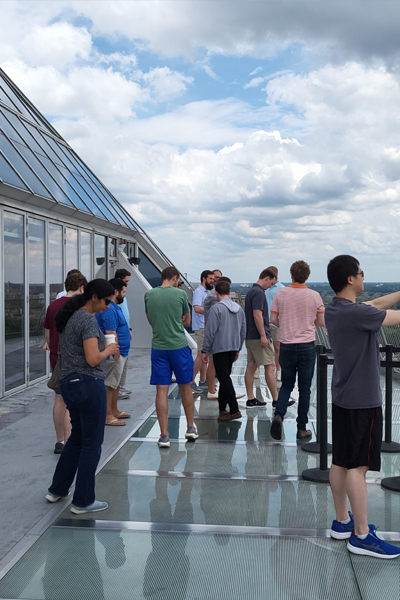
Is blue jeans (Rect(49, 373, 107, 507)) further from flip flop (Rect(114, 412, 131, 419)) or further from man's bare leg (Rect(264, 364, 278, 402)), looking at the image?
man's bare leg (Rect(264, 364, 278, 402))

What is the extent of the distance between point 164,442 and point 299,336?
73.7 inches

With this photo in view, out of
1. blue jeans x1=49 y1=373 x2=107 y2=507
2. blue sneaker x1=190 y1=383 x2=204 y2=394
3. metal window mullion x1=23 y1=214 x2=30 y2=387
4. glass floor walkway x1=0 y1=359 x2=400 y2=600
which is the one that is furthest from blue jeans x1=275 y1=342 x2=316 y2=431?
metal window mullion x1=23 y1=214 x2=30 y2=387

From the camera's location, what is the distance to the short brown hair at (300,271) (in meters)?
6.29

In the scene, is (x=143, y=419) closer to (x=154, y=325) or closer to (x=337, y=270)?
(x=154, y=325)

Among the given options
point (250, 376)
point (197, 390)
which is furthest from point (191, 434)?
point (197, 390)

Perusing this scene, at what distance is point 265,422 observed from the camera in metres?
7.12

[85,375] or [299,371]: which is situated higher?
[85,375]

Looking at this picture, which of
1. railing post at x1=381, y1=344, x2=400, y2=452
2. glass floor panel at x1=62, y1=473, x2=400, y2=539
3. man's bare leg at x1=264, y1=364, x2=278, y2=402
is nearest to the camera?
glass floor panel at x1=62, y1=473, x2=400, y2=539

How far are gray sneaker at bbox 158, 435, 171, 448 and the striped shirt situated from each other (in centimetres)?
167

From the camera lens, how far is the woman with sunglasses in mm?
4133

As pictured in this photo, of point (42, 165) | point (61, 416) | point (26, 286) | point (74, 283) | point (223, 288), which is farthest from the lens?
point (42, 165)

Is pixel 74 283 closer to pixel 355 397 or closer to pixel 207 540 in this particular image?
pixel 207 540

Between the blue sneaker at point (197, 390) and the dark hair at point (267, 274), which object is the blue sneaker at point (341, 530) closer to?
the dark hair at point (267, 274)

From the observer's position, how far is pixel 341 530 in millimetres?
3695
